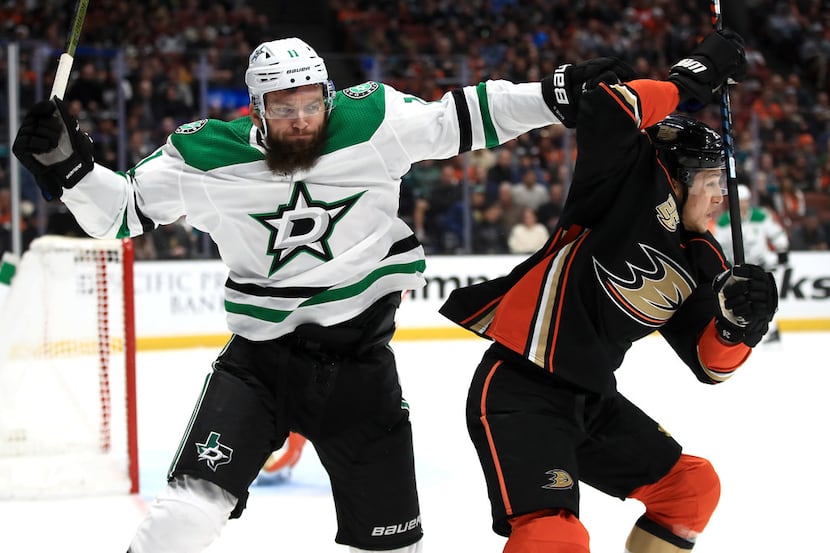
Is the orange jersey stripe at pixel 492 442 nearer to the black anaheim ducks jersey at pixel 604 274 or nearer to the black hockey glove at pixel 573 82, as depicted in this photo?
the black anaheim ducks jersey at pixel 604 274

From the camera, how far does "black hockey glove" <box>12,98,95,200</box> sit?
2.10 metres

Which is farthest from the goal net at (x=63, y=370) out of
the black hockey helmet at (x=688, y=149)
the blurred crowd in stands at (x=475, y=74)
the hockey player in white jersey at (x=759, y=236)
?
the hockey player in white jersey at (x=759, y=236)

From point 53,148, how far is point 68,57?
0.90 feet

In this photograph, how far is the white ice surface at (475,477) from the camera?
11.2 feet

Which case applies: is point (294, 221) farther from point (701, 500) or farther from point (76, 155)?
point (701, 500)

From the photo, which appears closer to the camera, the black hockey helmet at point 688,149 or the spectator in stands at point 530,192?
the black hockey helmet at point 688,149

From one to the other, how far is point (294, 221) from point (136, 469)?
2035mm

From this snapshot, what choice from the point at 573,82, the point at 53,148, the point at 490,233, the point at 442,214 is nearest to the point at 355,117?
the point at 573,82

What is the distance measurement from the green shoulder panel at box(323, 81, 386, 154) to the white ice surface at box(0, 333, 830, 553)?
152 centimetres

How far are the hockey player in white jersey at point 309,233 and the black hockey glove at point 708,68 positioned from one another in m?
0.15

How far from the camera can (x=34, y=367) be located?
4.05 metres

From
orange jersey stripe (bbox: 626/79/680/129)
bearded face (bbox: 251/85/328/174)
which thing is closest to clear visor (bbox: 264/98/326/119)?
bearded face (bbox: 251/85/328/174)

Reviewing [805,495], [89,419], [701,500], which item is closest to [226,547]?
[89,419]

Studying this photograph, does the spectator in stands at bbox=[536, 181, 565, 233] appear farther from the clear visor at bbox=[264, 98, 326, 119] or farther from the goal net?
the clear visor at bbox=[264, 98, 326, 119]
